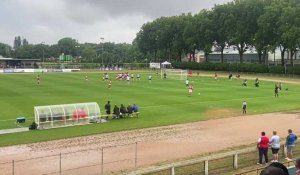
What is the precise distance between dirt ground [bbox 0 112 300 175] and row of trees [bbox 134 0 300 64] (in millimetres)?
60059

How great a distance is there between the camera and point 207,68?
400 feet

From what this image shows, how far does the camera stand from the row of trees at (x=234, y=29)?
92625 millimetres

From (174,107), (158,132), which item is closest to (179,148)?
(158,132)

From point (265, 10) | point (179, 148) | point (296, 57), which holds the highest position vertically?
point (265, 10)

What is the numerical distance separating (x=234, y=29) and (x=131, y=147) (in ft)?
302

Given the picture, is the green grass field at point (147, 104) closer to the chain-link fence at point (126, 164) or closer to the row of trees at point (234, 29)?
the chain-link fence at point (126, 164)

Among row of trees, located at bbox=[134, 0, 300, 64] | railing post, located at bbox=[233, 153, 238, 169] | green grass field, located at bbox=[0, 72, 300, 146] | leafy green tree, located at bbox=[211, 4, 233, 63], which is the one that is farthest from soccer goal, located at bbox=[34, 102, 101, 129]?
leafy green tree, located at bbox=[211, 4, 233, 63]

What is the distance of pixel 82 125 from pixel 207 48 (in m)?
93.8

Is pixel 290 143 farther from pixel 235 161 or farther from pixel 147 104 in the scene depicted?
pixel 147 104

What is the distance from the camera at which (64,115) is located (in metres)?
33.0

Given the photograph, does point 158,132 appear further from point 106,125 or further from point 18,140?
point 18,140

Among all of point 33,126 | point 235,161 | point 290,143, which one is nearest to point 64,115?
point 33,126

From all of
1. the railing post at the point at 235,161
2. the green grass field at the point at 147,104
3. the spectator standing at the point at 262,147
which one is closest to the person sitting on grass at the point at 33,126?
the green grass field at the point at 147,104

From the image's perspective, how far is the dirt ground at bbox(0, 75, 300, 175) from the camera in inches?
823
